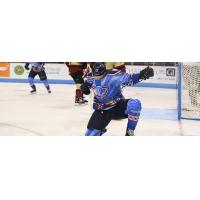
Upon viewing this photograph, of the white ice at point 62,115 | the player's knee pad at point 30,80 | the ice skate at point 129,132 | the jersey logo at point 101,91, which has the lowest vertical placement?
the ice skate at point 129,132

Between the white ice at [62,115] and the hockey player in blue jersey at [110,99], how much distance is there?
0.04 meters

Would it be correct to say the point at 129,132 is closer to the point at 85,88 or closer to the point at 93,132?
the point at 93,132

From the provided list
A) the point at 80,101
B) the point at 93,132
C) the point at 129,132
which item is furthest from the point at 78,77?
the point at 129,132

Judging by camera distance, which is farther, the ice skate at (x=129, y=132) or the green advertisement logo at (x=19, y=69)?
the green advertisement logo at (x=19, y=69)

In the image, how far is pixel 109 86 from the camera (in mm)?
2748

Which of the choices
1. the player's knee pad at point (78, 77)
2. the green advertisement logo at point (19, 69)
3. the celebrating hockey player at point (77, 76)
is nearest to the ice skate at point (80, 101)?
the celebrating hockey player at point (77, 76)

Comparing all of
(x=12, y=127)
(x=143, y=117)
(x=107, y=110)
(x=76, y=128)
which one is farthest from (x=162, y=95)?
(x=12, y=127)

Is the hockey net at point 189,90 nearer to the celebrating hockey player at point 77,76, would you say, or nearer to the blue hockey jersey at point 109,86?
the blue hockey jersey at point 109,86

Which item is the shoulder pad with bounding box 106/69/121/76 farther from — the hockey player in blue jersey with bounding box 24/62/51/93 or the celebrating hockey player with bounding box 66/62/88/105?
the hockey player in blue jersey with bounding box 24/62/51/93

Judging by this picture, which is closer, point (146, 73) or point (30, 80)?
point (146, 73)

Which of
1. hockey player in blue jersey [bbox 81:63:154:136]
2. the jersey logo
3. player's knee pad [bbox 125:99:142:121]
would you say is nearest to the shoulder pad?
hockey player in blue jersey [bbox 81:63:154:136]

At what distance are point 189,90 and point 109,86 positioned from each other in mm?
596

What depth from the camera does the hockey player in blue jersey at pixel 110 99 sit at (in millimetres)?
2693
